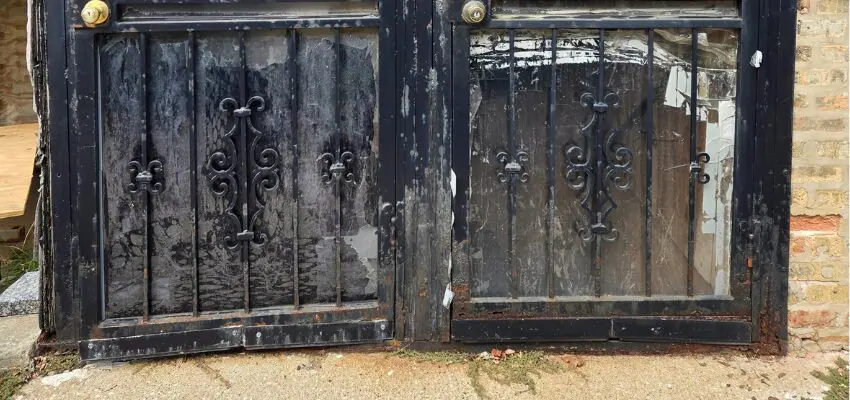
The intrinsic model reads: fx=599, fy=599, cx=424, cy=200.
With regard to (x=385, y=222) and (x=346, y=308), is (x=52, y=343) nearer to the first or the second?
(x=346, y=308)

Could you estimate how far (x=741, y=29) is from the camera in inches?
96.4

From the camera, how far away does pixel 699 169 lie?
2.49 metres

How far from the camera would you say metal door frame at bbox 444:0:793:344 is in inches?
95.7

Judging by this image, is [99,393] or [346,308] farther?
[346,308]

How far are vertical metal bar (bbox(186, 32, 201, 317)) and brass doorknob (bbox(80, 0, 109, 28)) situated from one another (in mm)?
311

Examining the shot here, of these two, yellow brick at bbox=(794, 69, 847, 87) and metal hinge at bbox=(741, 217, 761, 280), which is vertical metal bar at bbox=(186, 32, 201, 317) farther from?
yellow brick at bbox=(794, 69, 847, 87)

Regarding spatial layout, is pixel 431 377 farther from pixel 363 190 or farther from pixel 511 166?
pixel 511 166

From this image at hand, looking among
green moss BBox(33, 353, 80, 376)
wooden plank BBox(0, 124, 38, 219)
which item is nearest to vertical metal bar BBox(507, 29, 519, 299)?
green moss BBox(33, 353, 80, 376)

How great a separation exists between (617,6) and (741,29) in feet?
1.69

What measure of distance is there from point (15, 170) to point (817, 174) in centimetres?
419

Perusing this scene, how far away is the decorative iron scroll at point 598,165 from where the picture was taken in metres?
2.47

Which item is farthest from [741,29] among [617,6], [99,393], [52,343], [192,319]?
[52,343]

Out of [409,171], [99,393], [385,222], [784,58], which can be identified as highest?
[784,58]

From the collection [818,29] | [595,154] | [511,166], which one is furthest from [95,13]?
[818,29]
